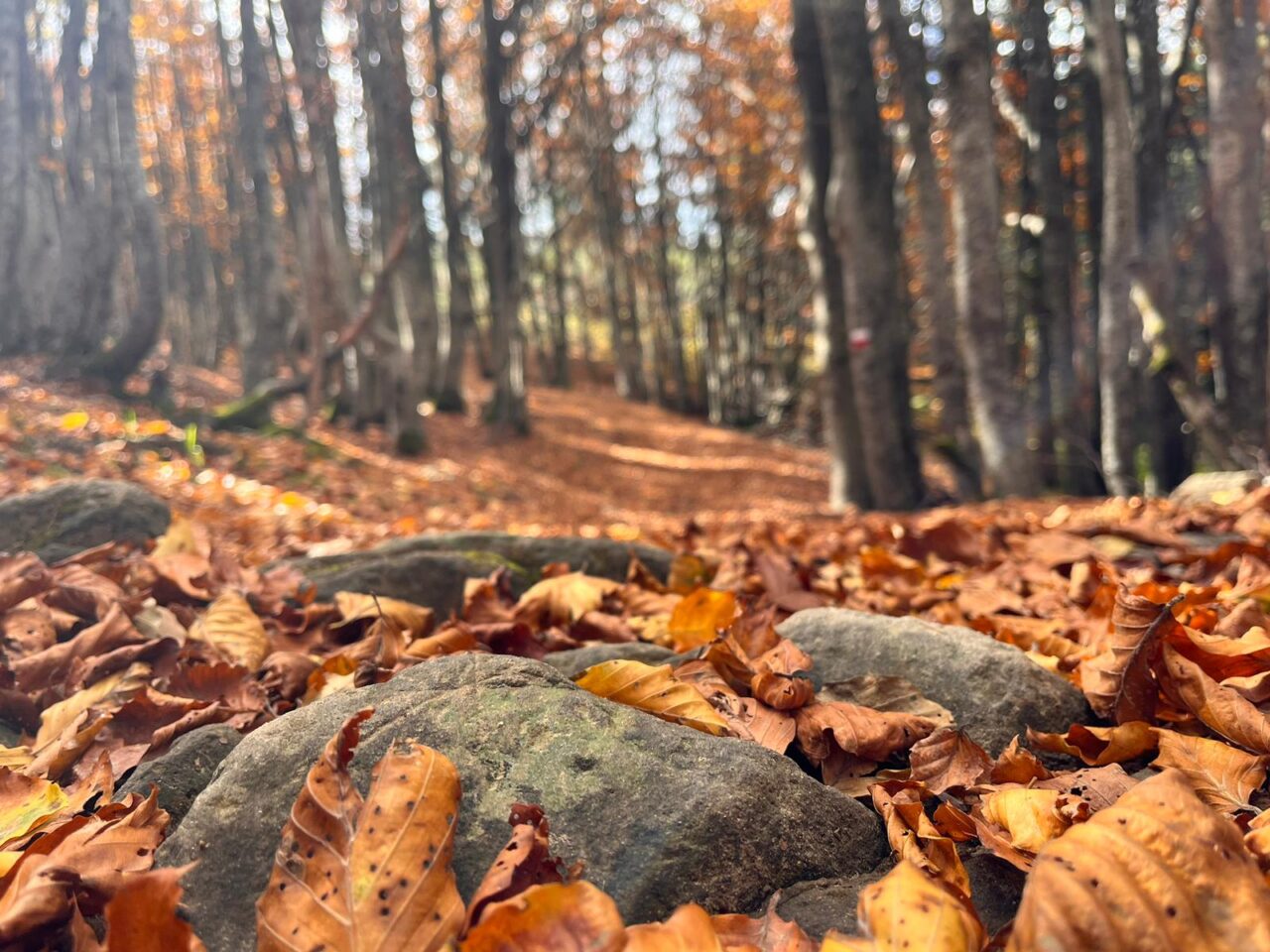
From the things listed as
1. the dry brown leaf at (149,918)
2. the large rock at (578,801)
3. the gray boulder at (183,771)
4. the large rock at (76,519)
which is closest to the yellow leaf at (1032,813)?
the large rock at (578,801)

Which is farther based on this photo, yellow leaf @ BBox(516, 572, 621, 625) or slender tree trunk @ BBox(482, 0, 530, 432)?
slender tree trunk @ BBox(482, 0, 530, 432)

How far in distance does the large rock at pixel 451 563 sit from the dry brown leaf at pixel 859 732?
127cm

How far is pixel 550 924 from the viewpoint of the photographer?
0.86 m

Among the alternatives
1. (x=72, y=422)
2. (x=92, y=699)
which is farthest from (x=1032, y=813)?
(x=72, y=422)

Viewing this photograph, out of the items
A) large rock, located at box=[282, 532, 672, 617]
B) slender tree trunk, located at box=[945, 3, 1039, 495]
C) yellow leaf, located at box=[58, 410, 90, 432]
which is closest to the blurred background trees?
slender tree trunk, located at box=[945, 3, 1039, 495]

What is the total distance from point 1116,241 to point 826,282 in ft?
7.77

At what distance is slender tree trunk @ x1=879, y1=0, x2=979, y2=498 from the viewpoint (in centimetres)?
809

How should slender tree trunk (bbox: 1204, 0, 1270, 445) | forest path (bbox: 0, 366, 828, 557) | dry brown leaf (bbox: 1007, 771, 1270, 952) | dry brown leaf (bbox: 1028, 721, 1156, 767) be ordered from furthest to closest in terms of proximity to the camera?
slender tree trunk (bbox: 1204, 0, 1270, 445) < forest path (bbox: 0, 366, 828, 557) < dry brown leaf (bbox: 1028, 721, 1156, 767) < dry brown leaf (bbox: 1007, 771, 1270, 952)

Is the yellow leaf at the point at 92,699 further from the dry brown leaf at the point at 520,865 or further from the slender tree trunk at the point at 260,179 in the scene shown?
the slender tree trunk at the point at 260,179

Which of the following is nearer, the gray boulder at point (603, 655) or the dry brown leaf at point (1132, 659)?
the dry brown leaf at point (1132, 659)

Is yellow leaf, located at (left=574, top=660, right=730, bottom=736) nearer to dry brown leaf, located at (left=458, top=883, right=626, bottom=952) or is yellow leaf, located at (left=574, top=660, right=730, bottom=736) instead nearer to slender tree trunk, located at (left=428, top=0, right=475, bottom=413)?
dry brown leaf, located at (left=458, top=883, right=626, bottom=952)

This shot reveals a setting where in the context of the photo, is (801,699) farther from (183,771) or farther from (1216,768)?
(183,771)

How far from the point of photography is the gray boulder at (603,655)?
1.75 m

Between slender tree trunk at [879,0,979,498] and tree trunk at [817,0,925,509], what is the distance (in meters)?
0.90
